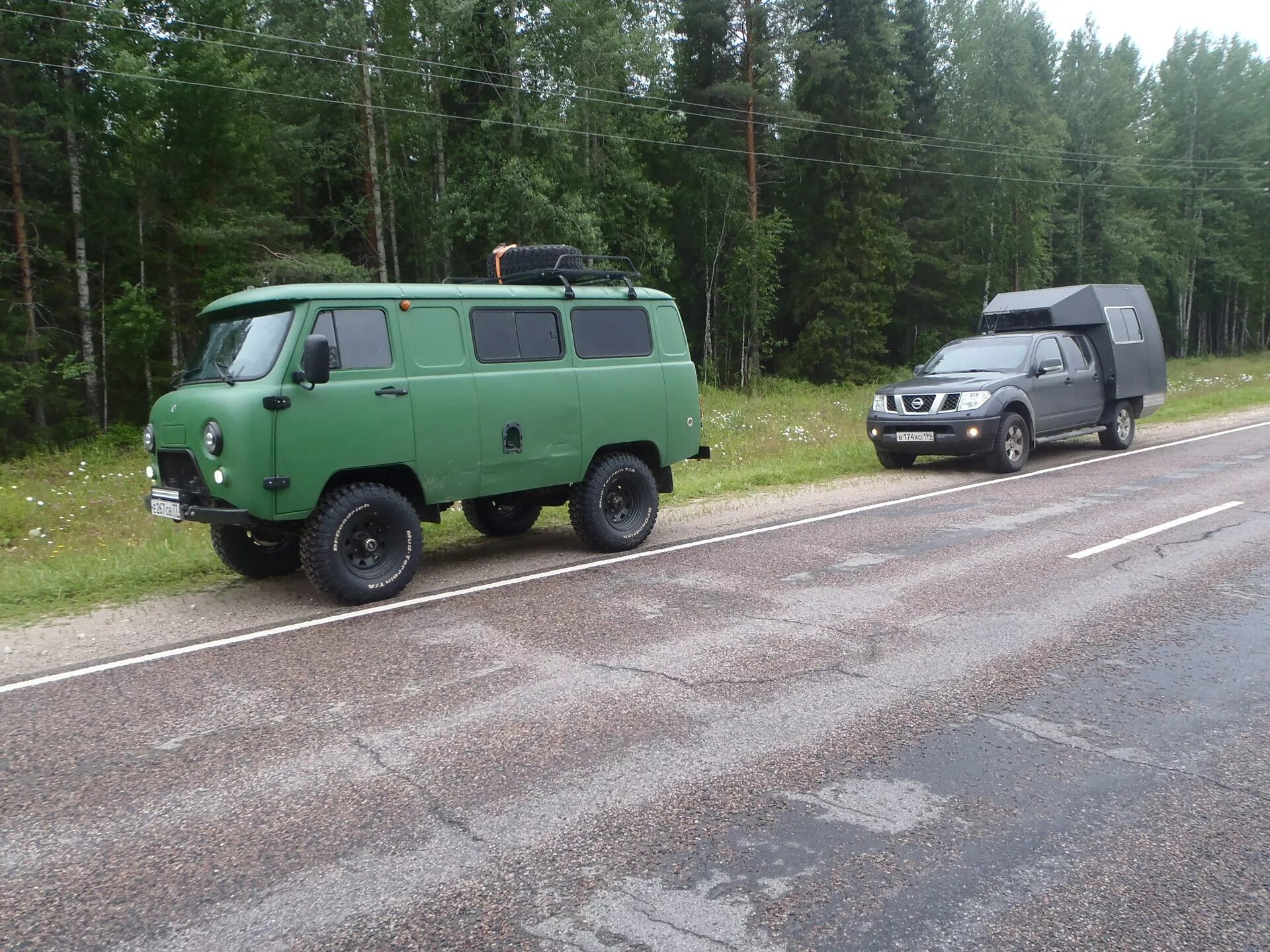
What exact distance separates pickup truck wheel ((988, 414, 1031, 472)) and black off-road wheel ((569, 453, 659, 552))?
6.44m

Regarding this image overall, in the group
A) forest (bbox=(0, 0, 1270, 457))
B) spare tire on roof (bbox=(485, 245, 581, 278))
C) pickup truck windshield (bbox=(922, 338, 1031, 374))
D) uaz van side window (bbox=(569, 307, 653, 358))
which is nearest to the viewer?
uaz van side window (bbox=(569, 307, 653, 358))

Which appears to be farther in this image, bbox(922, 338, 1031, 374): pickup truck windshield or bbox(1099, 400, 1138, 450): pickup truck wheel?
bbox(1099, 400, 1138, 450): pickup truck wheel

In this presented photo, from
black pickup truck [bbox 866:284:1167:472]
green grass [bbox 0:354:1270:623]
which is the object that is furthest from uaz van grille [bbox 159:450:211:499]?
black pickup truck [bbox 866:284:1167:472]

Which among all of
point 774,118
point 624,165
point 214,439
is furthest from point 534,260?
point 774,118

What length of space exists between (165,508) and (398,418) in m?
1.86

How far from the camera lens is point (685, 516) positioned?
37.3 feet

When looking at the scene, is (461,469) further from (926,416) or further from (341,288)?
(926,416)

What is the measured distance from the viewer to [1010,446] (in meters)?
14.2

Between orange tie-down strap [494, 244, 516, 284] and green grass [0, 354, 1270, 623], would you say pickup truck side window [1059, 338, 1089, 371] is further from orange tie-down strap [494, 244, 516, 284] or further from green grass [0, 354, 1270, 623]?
orange tie-down strap [494, 244, 516, 284]

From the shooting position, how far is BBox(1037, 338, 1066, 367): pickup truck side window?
15094 mm

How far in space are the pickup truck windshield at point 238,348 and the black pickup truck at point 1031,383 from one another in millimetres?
9630

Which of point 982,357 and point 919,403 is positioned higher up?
point 982,357

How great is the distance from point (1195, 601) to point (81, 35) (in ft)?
76.9

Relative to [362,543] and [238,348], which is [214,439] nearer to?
[238,348]
